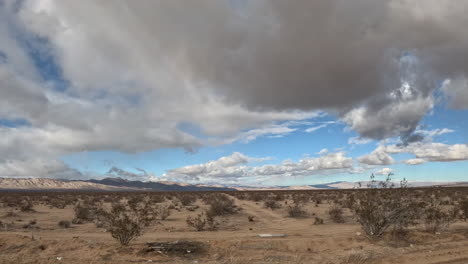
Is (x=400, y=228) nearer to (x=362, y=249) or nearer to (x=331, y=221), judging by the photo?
(x=362, y=249)

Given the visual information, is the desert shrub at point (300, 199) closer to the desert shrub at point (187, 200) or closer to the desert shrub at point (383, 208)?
the desert shrub at point (187, 200)

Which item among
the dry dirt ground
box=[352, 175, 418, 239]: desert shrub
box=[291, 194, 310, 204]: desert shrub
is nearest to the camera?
the dry dirt ground

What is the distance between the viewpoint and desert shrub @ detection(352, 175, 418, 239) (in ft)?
45.3

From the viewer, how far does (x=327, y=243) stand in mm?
12773

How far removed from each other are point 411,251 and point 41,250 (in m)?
14.1

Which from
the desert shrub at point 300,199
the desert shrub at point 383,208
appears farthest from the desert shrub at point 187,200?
the desert shrub at point 383,208

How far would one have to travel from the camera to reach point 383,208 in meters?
14.1

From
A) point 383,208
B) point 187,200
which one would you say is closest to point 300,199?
point 187,200

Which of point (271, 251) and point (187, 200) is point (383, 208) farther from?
point (187, 200)

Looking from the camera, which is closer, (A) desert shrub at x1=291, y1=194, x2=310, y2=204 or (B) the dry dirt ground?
(B) the dry dirt ground

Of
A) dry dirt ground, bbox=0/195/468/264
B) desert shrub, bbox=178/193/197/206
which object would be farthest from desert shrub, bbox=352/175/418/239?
desert shrub, bbox=178/193/197/206

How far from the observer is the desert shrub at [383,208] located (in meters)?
13.8

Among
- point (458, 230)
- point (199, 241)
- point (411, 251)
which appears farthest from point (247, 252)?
point (458, 230)

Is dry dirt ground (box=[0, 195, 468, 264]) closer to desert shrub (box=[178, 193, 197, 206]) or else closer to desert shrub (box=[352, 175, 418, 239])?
desert shrub (box=[352, 175, 418, 239])
